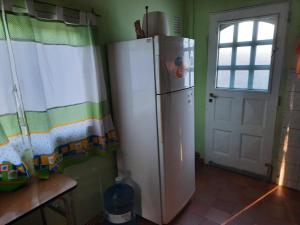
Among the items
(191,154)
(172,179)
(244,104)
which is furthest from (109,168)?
(244,104)

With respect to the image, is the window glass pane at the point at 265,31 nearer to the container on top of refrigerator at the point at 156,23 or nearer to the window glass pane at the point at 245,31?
the window glass pane at the point at 245,31

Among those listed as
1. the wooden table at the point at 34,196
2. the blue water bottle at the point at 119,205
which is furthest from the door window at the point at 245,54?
the wooden table at the point at 34,196

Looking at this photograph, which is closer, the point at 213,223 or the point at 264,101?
the point at 213,223

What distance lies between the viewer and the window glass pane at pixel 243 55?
7.74 feet

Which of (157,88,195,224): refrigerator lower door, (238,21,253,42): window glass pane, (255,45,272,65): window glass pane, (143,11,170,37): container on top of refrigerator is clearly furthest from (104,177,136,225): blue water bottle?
(238,21,253,42): window glass pane

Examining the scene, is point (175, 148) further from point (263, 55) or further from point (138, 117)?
point (263, 55)

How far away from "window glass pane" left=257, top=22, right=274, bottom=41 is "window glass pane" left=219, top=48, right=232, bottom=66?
1.13ft

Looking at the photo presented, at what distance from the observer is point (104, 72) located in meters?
1.79

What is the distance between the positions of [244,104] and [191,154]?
101 centimetres

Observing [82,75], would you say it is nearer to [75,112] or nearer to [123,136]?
[75,112]

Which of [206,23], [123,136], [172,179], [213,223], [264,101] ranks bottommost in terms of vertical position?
[213,223]

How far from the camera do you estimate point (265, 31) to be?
222cm

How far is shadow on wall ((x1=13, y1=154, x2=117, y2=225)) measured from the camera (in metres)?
1.67

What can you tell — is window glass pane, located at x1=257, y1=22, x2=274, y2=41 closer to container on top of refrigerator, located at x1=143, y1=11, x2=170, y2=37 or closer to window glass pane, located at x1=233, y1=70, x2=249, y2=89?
window glass pane, located at x1=233, y1=70, x2=249, y2=89
